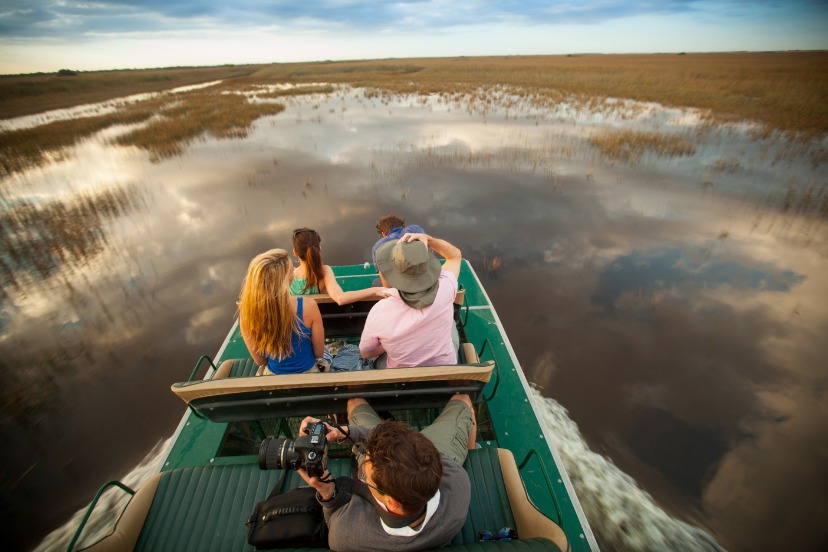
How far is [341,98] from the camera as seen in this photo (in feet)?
98.3

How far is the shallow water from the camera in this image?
396cm

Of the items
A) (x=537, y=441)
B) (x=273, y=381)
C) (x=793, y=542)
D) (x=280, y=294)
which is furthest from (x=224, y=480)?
(x=793, y=542)

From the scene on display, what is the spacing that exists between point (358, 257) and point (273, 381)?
20.3 feet

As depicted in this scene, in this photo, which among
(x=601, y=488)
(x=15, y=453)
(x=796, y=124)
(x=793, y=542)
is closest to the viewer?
(x=793, y=542)

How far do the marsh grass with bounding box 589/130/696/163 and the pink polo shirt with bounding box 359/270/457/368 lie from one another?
539 inches

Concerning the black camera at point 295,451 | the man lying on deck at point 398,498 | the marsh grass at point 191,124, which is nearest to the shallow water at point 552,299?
the marsh grass at point 191,124

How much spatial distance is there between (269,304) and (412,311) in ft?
3.26

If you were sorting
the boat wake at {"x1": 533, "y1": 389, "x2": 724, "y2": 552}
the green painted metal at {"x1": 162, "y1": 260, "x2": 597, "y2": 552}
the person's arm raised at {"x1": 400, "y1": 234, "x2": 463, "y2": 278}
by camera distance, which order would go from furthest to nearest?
the boat wake at {"x1": 533, "y1": 389, "x2": 724, "y2": 552}
the person's arm raised at {"x1": 400, "y1": 234, "x2": 463, "y2": 278}
the green painted metal at {"x1": 162, "y1": 260, "x2": 597, "y2": 552}

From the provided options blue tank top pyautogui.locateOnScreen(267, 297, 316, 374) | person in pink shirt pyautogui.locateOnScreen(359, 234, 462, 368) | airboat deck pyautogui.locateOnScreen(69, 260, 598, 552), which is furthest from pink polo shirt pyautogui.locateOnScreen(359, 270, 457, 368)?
blue tank top pyautogui.locateOnScreen(267, 297, 316, 374)

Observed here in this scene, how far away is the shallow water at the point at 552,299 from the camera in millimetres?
3965

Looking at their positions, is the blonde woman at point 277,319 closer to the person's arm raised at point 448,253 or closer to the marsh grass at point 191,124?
the person's arm raised at point 448,253

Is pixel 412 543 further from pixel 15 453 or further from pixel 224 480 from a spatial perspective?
pixel 15 453

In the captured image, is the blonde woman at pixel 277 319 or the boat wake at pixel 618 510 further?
the boat wake at pixel 618 510

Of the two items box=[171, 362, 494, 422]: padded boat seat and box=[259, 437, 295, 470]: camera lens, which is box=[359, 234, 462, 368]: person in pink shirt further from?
box=[259, 437, 295, 470]: camera lens
